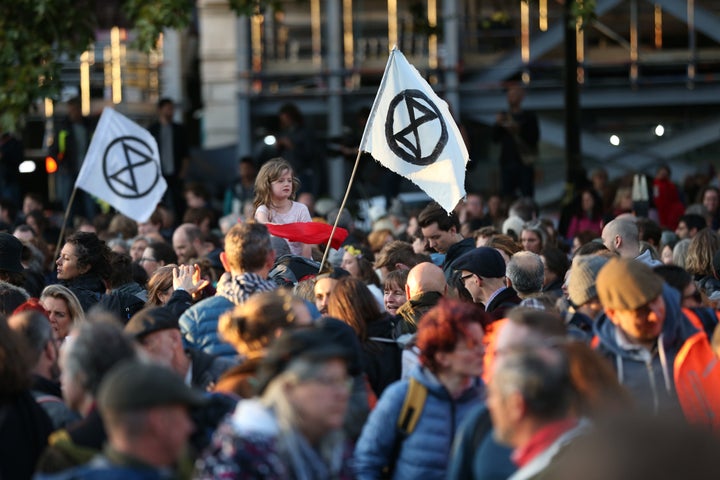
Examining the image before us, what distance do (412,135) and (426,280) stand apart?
2044 mm

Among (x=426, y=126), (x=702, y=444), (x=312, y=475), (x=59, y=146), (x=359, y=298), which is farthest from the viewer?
(x=59, y=146)

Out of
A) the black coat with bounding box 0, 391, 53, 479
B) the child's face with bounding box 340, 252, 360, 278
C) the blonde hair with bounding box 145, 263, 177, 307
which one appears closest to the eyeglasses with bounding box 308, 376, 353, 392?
the black coat with bounding box 0, 391, 53, 479

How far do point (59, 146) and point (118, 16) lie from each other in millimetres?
4970

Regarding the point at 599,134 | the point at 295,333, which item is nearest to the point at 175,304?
the point at 295,333

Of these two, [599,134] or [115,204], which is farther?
[599,134]

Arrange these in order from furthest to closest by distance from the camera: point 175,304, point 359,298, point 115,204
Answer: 1. point 115,204
2. point 175,304
3. point 359,298

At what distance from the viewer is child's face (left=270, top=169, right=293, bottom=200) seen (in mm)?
11023

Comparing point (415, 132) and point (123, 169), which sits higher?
point (415, 132)

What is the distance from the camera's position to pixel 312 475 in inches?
205

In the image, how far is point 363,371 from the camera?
7453 mm

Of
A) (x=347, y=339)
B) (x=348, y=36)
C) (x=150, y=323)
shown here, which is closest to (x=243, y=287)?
(x=150, y=323)

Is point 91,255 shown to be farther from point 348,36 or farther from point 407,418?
point 348,36

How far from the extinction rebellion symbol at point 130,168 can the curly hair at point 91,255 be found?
3840mm

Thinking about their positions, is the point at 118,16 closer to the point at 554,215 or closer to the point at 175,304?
the point at 554,215
